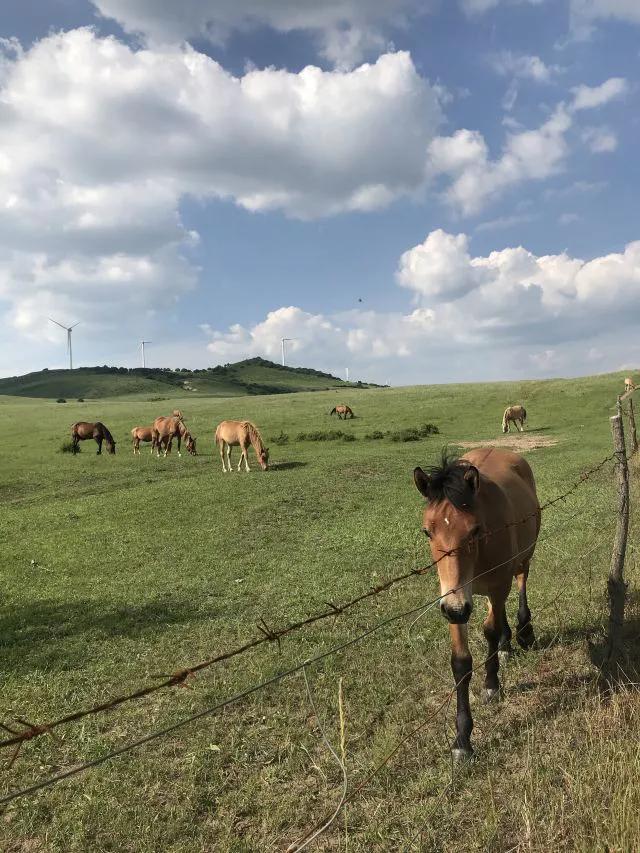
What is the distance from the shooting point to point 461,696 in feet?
14.9

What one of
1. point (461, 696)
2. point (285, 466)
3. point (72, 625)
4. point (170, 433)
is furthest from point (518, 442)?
point (461, 696)

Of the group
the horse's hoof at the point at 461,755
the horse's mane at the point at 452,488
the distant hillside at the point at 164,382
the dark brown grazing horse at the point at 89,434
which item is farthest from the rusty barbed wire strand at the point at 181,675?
the distant hillside at the point at 164,382

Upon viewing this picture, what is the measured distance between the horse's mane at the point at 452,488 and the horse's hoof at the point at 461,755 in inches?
74.9

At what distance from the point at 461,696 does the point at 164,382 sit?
130 meters

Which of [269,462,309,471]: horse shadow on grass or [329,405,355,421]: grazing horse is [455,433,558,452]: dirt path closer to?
[269,462,309,471]: horse shadow on grass

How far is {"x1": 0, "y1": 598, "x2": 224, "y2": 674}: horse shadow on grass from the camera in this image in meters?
7.84

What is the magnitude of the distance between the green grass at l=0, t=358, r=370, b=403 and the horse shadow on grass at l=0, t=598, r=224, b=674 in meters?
93.4

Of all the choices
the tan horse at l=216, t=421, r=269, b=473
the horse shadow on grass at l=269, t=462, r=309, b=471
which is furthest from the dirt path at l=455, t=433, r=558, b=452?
the tan horse at l=216, t=421, r=269, b=473

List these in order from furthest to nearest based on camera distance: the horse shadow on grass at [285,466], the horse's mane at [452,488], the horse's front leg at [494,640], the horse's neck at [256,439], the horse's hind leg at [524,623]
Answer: the horse's neck at [256,439]
the horse shadow on grass at [285,466]
the horse's hind leg at [524,623]
the horse's front leg at [494,640]
the horse's mane at [452,488]

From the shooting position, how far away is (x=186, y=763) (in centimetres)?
491

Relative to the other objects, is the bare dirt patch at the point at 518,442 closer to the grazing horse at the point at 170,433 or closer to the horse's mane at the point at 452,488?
the grazing horse at the point at 170,433

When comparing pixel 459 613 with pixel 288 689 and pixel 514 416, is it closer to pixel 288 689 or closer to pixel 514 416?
pixel 288 689

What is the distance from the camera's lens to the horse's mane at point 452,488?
4.60m

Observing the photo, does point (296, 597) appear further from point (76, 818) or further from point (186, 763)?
point (76, 818)
